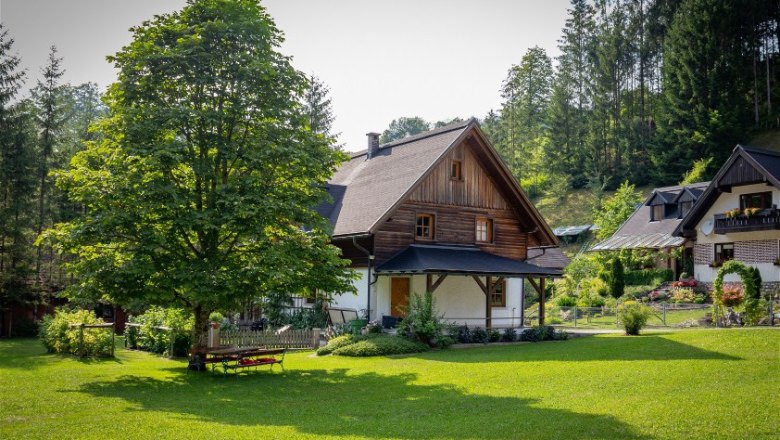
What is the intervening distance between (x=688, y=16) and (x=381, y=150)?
149 ft

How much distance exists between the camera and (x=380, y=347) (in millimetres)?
21859

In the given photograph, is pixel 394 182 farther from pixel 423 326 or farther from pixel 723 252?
pixel 723 252

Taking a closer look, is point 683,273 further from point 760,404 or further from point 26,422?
point 26,422

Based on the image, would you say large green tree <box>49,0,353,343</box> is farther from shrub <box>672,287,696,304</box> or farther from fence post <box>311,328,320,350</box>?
shrub <box>672,287,696,304</box>

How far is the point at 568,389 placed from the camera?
13.9 m

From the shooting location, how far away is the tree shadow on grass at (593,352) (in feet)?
60.8

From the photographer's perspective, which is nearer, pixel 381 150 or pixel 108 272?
pixel 108 272

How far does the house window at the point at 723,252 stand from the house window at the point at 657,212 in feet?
25.4

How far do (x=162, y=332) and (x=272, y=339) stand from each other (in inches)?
160

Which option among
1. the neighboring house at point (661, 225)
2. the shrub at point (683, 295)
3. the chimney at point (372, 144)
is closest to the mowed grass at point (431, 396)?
the shrub at point (683, 295)

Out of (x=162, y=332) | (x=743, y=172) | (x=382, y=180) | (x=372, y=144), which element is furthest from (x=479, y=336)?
(x=743, y=172)

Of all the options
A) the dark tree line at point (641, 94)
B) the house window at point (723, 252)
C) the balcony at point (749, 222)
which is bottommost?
the house window at point (723, 252)

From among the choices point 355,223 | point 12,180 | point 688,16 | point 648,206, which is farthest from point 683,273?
point 12,180

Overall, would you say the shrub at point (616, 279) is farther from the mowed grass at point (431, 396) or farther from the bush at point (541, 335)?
the mowed grass at point (431, 396)
